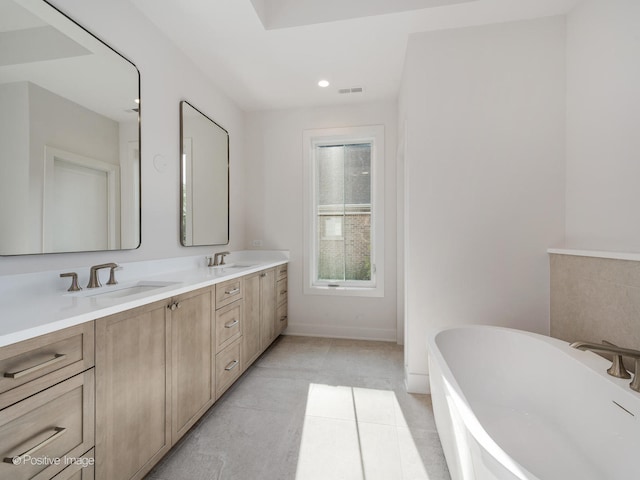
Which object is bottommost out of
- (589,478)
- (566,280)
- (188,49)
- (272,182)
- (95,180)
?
(589,478)

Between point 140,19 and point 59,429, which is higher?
point 140,19

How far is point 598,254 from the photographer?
163cm

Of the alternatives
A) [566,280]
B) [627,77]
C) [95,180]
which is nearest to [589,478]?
[566,280]

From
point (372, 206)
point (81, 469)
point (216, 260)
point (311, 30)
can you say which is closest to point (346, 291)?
point (372, 206)

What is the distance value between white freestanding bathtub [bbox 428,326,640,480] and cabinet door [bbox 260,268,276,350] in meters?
1.60

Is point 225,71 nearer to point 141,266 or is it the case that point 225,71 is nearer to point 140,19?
point 140,19

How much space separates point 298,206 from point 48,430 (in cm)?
284

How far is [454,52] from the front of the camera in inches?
85.8

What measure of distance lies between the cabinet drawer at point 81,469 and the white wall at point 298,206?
251 cm

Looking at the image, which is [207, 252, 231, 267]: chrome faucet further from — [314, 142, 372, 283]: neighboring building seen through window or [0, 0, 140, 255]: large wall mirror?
[314, 142, 372, 283]: neighboring building seen through window

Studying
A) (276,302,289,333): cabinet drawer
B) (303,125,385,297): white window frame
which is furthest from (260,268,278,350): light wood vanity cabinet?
(303,125,385,297): white window frame

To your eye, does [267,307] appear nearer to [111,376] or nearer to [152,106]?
[111,376]

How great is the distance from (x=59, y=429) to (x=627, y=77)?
2957mm

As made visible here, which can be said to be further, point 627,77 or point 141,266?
point 141,266
